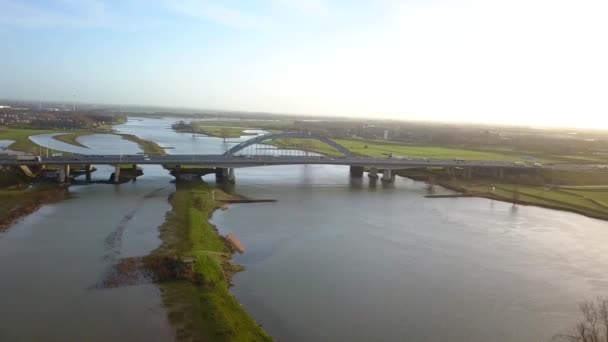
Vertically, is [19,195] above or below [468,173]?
below

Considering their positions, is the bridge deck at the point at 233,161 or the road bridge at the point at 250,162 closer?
the bridge deck at the point at 233,161

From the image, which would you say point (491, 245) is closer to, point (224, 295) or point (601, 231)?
point (601, 231)

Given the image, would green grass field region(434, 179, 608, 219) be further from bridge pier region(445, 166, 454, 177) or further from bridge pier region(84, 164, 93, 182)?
bridge pier region(84, 164, 93, 182)

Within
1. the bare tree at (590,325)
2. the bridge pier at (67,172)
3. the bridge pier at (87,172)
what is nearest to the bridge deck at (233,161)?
the bridge pier at (67,172)

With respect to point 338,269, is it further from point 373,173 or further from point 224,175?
point 373,173

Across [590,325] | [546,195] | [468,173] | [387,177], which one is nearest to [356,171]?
[387,177]

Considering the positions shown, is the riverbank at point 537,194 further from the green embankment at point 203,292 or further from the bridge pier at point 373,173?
the green embankment at point 203,292
